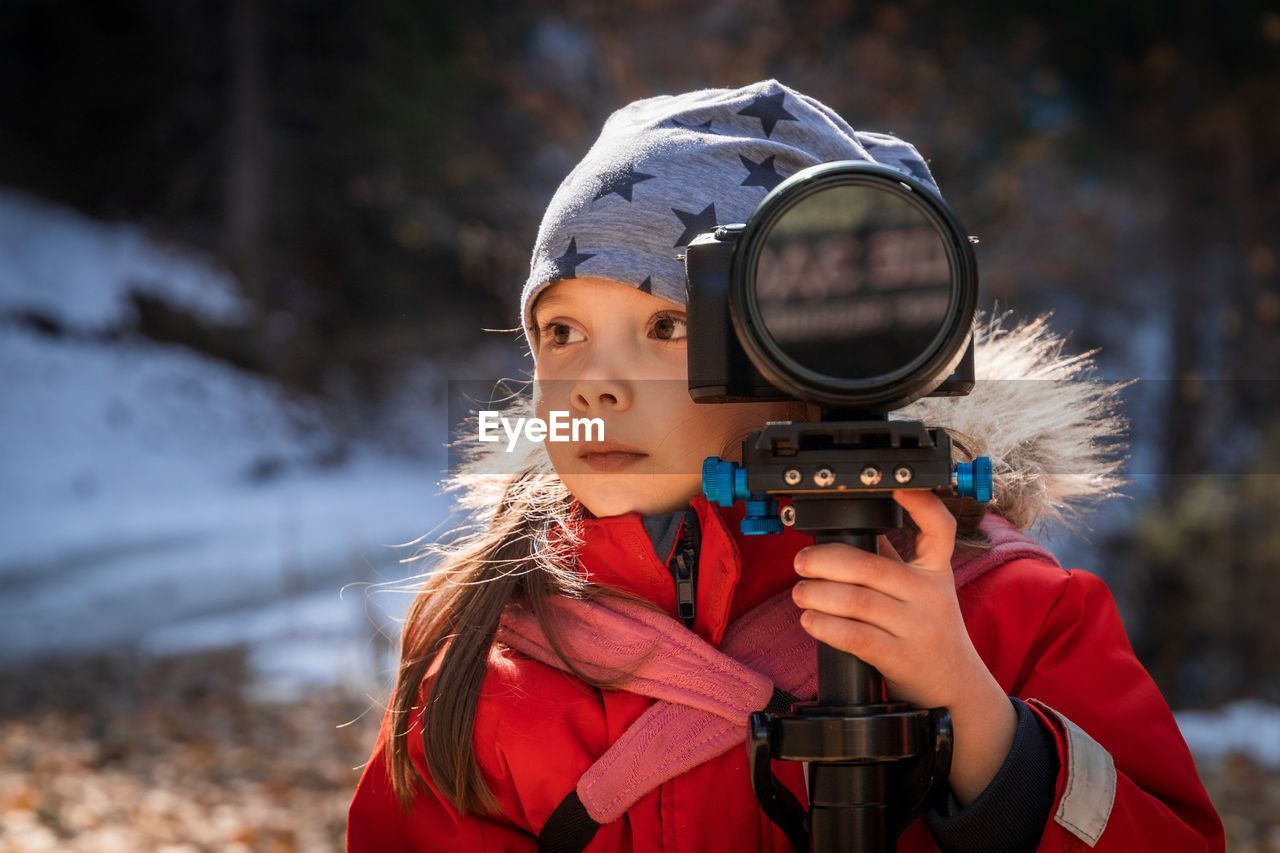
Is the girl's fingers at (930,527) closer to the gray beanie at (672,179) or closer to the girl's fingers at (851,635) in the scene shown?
the girl's fingers at (851,635)

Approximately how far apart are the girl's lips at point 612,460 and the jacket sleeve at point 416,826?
426 millimetres

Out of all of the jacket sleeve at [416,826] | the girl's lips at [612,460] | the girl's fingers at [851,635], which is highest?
the girl's lips at [612,460]

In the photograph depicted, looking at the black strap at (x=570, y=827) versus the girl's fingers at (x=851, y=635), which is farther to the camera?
the black strap at (x=570, y=827)

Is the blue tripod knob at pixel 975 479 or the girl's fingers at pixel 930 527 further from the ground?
the blue tripod knob at pixel 975 479

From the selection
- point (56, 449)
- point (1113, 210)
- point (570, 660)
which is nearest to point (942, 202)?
point (570, 660)

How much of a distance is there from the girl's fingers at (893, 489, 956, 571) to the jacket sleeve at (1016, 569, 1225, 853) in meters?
0.28

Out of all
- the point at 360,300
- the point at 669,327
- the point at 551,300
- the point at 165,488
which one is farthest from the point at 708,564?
the point at 360,300

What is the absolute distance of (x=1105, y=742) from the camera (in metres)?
1.37

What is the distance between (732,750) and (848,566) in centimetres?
48

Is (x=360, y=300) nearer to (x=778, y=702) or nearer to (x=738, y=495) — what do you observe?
(x=778, y=702)

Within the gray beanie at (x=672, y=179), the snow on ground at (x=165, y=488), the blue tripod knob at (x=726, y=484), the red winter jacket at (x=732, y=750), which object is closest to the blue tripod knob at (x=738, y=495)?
the blue tripod knob at (x=726, y=484)

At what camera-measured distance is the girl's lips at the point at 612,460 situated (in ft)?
4.91

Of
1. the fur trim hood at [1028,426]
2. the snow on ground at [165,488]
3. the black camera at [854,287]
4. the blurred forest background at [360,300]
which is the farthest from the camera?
the snow on ground at [165,488]

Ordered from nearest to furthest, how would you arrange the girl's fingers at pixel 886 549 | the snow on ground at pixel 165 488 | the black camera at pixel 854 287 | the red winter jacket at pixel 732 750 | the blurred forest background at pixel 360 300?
the black camera at pixel 854 287, the girl's fingers at pixel 886 549, the red winter jacket at pixel 732 750, the blurred forest background at pixel 360 300, the snow on ground at pixel 165 488
